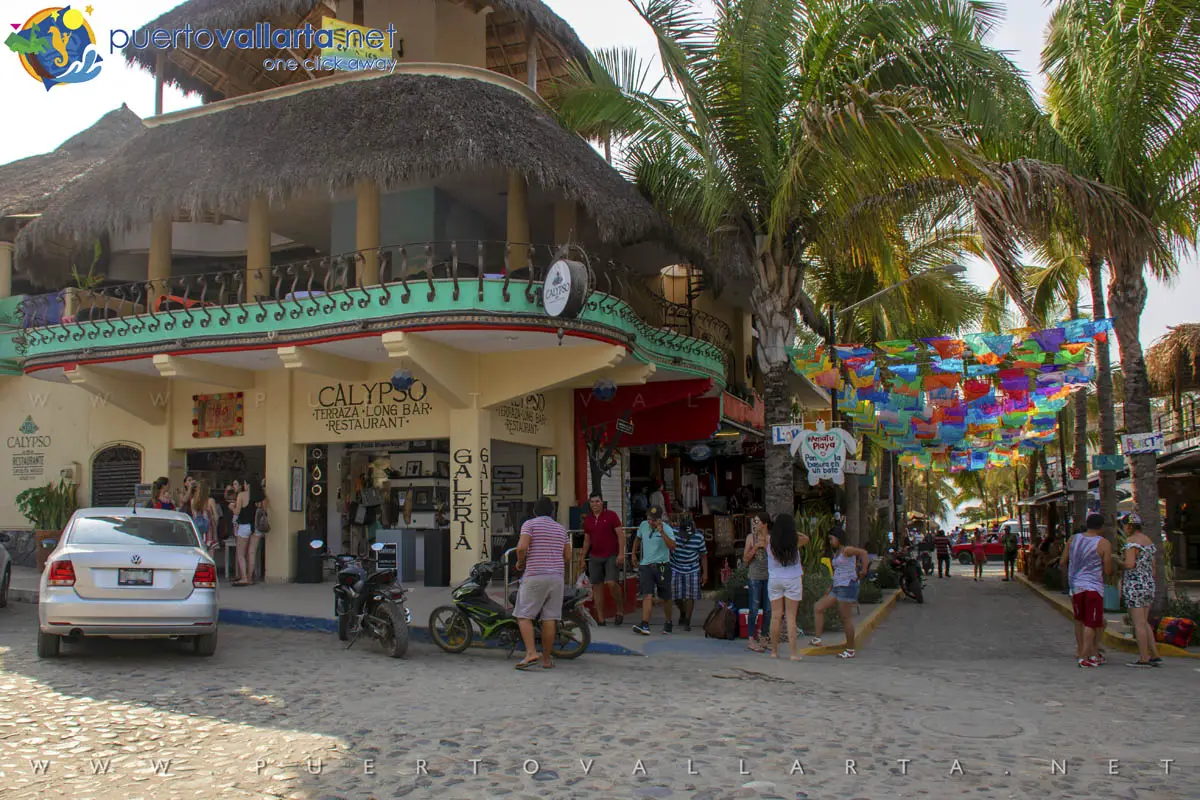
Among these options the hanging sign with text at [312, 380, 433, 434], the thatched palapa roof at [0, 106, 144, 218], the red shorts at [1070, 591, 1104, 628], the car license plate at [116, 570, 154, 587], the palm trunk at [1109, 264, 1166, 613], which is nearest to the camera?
the car license plate at [116, 570, 154, 587]

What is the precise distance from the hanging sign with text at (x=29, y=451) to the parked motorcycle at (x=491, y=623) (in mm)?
13179

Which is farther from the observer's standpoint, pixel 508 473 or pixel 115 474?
pixel 115 474

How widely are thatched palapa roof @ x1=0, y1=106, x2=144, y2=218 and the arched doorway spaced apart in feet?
17.6

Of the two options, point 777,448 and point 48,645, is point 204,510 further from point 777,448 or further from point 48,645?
point 777,448

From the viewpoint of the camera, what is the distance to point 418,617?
12836 millimetres

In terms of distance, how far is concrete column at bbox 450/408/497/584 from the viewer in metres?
15.8

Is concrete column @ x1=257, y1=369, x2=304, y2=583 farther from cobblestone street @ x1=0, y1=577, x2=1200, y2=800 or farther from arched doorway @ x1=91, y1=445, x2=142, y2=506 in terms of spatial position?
cobblestone street @ x1=0, y1=577, x2=1200, y2=800

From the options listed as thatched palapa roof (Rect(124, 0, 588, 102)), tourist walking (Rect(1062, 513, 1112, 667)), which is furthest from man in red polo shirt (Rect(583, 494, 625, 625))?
thatched palapa roof (Rect(124, 0, 588, 102))

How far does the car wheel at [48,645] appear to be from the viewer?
31.9ft

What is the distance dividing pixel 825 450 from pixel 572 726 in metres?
7.58

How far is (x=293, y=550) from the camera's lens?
1748 cm

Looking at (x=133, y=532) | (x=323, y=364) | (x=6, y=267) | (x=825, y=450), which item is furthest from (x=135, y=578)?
(x=6, y=267)

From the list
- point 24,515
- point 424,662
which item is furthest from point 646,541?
point 24,515

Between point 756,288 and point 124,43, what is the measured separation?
13434mm
